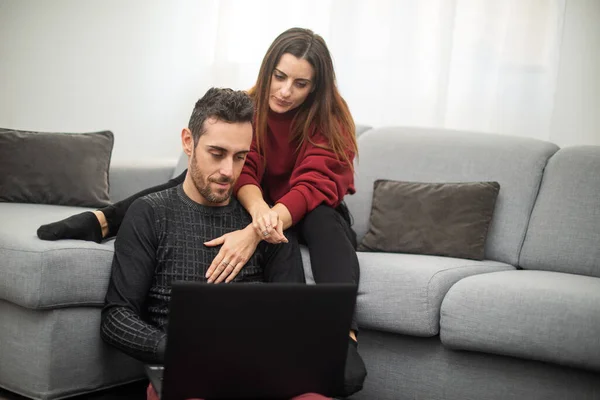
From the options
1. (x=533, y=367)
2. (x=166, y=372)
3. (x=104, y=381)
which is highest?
(x=166, y=372)

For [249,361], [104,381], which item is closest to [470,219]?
[104,381]

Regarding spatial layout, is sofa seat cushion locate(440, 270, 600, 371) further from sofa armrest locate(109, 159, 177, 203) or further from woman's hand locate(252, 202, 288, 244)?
sofa armrest locate(109, 159, 177, 203)

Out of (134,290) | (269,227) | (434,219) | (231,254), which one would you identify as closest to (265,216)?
(269,227)

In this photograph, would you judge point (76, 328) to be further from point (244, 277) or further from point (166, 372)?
Answer: point (166, 372)

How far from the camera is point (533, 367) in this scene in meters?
2.10

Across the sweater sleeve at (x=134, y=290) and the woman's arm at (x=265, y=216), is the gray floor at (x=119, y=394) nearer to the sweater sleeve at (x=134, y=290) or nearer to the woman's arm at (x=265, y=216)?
the sweater sleeve at (x=134, y=290)

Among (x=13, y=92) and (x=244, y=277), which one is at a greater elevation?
(x=13, y=92)

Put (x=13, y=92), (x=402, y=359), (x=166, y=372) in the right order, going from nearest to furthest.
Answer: (x=166, y=372)
(x=402, y=359)
(x=13, y=92)

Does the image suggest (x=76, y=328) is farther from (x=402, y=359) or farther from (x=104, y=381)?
(x=402, y=359)

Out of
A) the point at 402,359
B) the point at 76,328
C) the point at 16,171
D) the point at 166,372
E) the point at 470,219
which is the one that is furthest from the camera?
the point at 16,171

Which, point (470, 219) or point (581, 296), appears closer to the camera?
point (581, 296)

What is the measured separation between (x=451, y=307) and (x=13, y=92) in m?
2.88

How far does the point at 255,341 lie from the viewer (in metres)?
1.37

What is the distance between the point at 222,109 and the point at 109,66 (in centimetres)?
253
